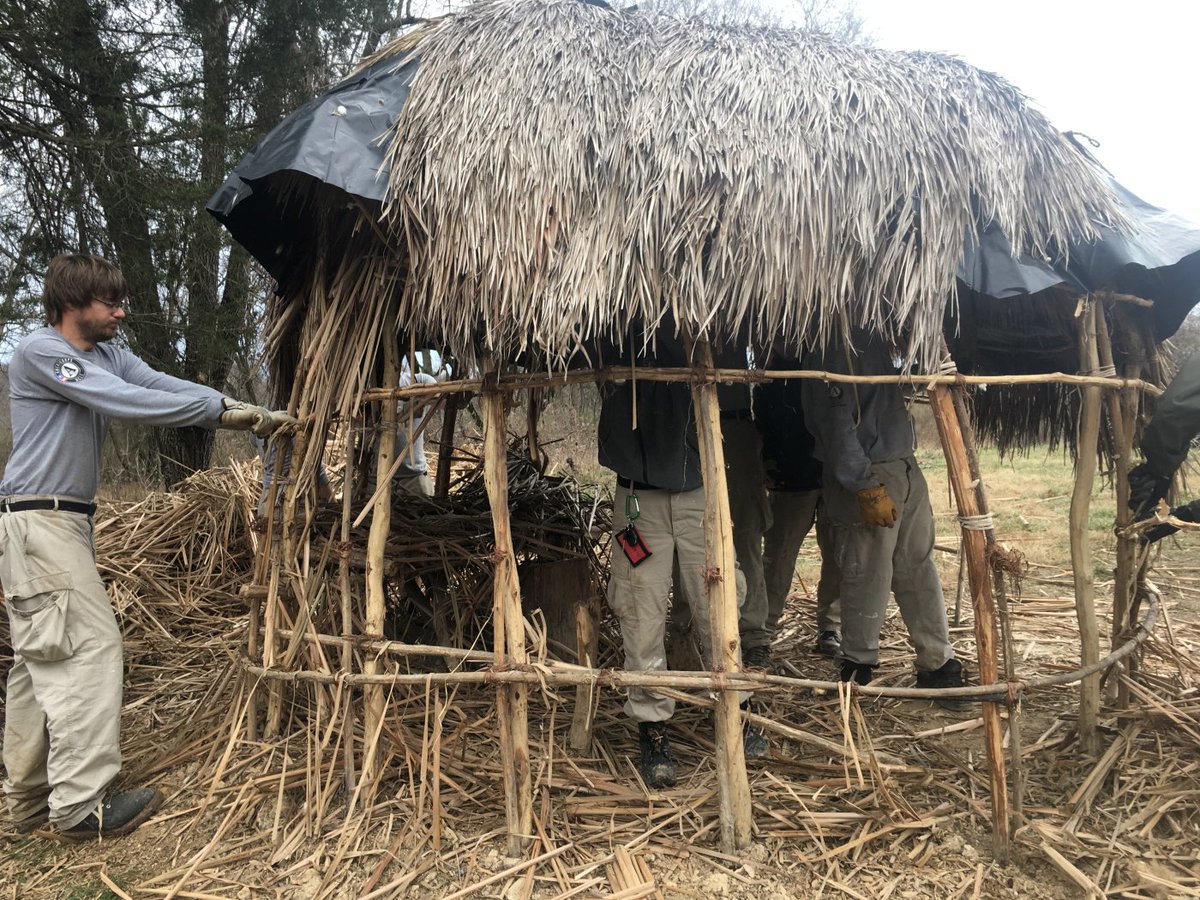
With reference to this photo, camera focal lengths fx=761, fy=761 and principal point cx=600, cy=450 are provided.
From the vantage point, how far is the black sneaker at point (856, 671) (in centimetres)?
379

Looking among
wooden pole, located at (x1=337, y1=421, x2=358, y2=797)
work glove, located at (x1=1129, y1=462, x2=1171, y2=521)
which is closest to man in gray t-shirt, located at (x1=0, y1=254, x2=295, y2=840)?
wooden pole, located at (x1=337, y1=421, x2=358, y2=797)

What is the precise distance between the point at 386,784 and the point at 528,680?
921 mm

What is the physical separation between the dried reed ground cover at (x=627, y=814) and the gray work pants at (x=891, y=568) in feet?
1.21

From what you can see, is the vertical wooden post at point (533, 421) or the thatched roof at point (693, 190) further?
the vertical wooden post at point (533, 421)

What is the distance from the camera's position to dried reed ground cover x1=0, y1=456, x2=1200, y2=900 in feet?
8.41

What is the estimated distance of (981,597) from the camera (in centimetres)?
267

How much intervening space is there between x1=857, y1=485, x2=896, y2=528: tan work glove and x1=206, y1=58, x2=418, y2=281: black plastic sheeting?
2411mm

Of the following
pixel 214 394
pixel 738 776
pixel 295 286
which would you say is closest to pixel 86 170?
pixel 295 286

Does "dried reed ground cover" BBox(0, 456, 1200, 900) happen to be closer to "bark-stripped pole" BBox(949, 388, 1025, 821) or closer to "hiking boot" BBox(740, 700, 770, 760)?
"hiking boot" BBox(740, 700, 770, 760)

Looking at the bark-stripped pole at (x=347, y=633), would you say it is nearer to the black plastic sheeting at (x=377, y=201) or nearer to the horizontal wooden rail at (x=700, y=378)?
the horizontal wooden rail at (x=700, y=378)

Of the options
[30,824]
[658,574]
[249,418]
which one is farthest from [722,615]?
[30,824]

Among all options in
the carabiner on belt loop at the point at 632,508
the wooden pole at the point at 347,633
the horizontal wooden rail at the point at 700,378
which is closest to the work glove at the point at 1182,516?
the horizontal wooden rail at the point at 700,378

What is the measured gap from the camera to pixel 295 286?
3.49 m

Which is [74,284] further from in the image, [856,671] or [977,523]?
[856,671]
